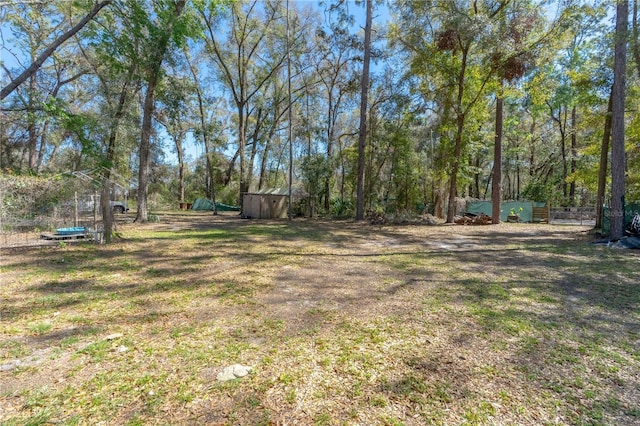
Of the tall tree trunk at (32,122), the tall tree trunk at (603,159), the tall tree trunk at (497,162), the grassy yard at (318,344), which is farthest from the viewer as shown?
the tall tree trunk at (497,162)

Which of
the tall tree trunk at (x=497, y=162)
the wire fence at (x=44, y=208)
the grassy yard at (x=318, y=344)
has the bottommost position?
the grassy yard at (x=318, y=344)

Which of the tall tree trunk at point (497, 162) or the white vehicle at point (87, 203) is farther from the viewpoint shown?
the tall tree trunk at point (497, 162)

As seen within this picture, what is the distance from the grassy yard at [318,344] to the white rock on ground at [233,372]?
0.19ft

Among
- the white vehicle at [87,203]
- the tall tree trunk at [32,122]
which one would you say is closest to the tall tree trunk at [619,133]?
the white vehicle at [87,203]

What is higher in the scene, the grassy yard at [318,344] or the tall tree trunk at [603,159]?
the tall tree trunk at [603,159]

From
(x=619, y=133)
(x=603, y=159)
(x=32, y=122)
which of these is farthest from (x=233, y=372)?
(x=603, y=159)

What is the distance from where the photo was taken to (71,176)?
8.59 metres

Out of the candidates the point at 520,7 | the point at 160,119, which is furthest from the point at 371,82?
the point at 160,119

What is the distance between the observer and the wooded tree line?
977 centimetres

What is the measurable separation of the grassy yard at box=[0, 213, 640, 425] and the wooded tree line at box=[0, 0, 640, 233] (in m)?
6.77

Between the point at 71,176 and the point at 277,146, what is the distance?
23.9 m

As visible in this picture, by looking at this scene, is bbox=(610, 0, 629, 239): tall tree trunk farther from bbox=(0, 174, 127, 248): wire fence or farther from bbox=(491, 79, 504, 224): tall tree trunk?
bbox=(0, 174, 127, 248): wire fence

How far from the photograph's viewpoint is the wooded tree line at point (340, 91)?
9.77 meters

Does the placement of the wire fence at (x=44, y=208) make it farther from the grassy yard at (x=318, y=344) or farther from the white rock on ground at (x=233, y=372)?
the white rock on ground at (x=233, y=372)
